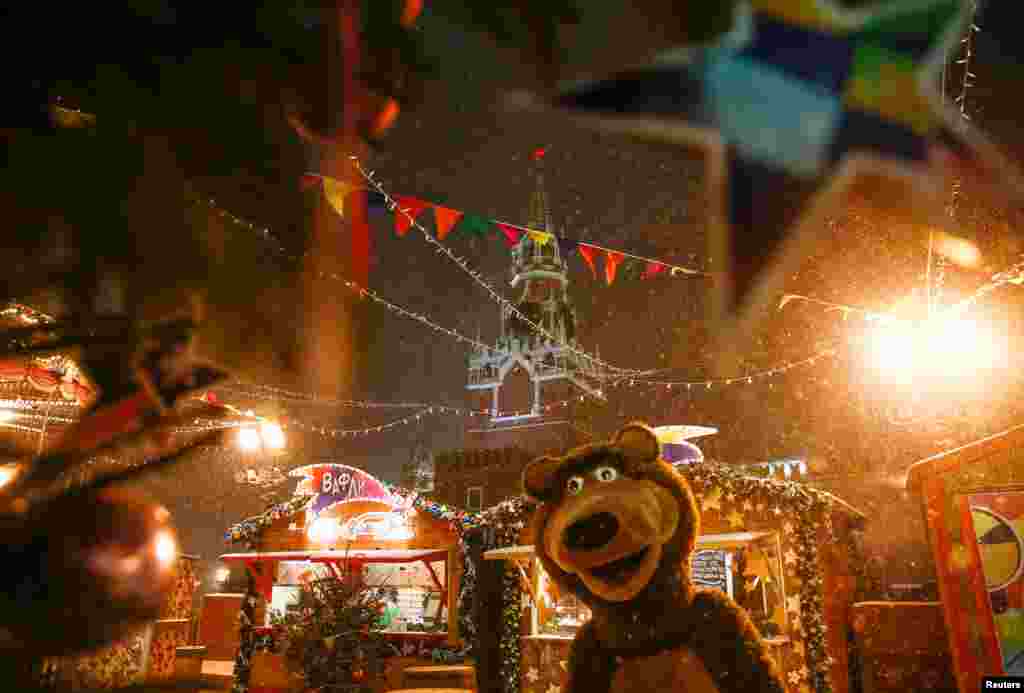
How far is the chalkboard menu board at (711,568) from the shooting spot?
10.8 meters

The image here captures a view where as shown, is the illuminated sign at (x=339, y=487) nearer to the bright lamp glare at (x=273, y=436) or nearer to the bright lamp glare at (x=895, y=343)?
the bright lamp glare at (x=273, y=436)

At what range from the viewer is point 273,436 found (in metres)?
11.0

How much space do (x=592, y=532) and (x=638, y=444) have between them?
846 mm

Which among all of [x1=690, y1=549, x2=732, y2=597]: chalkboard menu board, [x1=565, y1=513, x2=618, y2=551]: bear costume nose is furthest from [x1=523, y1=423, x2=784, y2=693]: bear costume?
[x1=690, y1=549, x2=732, y2=597]: chalkboard menu board

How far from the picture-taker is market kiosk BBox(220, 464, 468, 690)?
456 inches

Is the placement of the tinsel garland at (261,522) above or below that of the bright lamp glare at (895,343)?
below

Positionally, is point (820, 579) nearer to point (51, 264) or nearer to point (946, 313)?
point (946, 313)

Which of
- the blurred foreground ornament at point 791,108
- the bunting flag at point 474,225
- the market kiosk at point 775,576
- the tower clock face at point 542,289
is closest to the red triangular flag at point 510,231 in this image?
the bunting flag at point 474,225

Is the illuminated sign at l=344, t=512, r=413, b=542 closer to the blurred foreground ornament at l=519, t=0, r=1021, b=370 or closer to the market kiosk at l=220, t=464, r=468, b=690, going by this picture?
the market kiosk at l=220, t=464, r=468, b=690

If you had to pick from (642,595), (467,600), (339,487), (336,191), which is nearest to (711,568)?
(467,600)

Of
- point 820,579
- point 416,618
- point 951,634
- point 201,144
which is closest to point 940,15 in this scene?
point 201,144

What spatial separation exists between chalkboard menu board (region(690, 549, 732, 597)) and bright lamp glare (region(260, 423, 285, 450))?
7.63m

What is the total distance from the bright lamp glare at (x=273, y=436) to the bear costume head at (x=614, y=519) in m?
7.63

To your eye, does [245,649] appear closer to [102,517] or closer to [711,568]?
[711,568]
